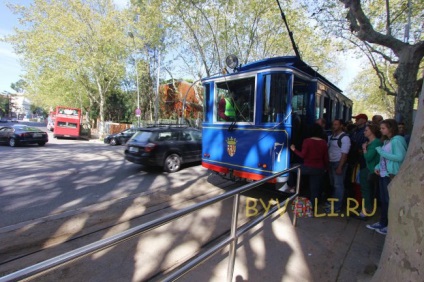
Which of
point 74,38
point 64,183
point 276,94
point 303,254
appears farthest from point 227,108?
point 74,38

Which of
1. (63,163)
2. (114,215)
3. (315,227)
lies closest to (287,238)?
(315,227)

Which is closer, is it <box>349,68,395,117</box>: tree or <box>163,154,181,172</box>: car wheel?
<box>163,154,181,172</box>: car wheel

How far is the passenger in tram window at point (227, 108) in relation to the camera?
5742mm

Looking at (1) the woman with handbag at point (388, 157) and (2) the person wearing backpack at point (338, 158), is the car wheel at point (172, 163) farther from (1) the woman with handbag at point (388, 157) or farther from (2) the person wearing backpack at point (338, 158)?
(1) the woman with handbag at point (388, 157)

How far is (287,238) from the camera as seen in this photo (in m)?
3.88

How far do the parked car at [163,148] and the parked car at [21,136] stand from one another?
1045 centimetres

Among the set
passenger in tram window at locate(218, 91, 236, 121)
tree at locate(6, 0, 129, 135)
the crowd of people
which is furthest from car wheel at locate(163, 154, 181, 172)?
tree at locate(6, 0, 129, 135)

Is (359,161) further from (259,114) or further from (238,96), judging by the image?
(238,96)

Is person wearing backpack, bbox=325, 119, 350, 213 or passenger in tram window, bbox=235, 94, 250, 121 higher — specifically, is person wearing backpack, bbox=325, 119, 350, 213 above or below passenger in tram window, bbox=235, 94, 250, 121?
below

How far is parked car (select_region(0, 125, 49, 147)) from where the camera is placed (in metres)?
15.5

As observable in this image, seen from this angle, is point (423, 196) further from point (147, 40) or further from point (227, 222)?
point (147, 40)

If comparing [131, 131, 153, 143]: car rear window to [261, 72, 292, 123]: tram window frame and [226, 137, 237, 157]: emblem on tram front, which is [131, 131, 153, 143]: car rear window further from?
[261, 72, 292, 123]: tram window frame

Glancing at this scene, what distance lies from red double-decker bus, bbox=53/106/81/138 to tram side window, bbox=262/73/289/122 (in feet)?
78.1

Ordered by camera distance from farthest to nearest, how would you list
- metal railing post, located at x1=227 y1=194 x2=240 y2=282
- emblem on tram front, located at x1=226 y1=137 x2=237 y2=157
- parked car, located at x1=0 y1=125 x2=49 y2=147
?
1. parked car, located at x1=0 y1=125 x2=49 y2=147
2. emblem on tram front, located at x1=226 y1=137 x2=237 y2=157
3. metal railing post, located at x1=227 y1=194 x2=240 y2=282
